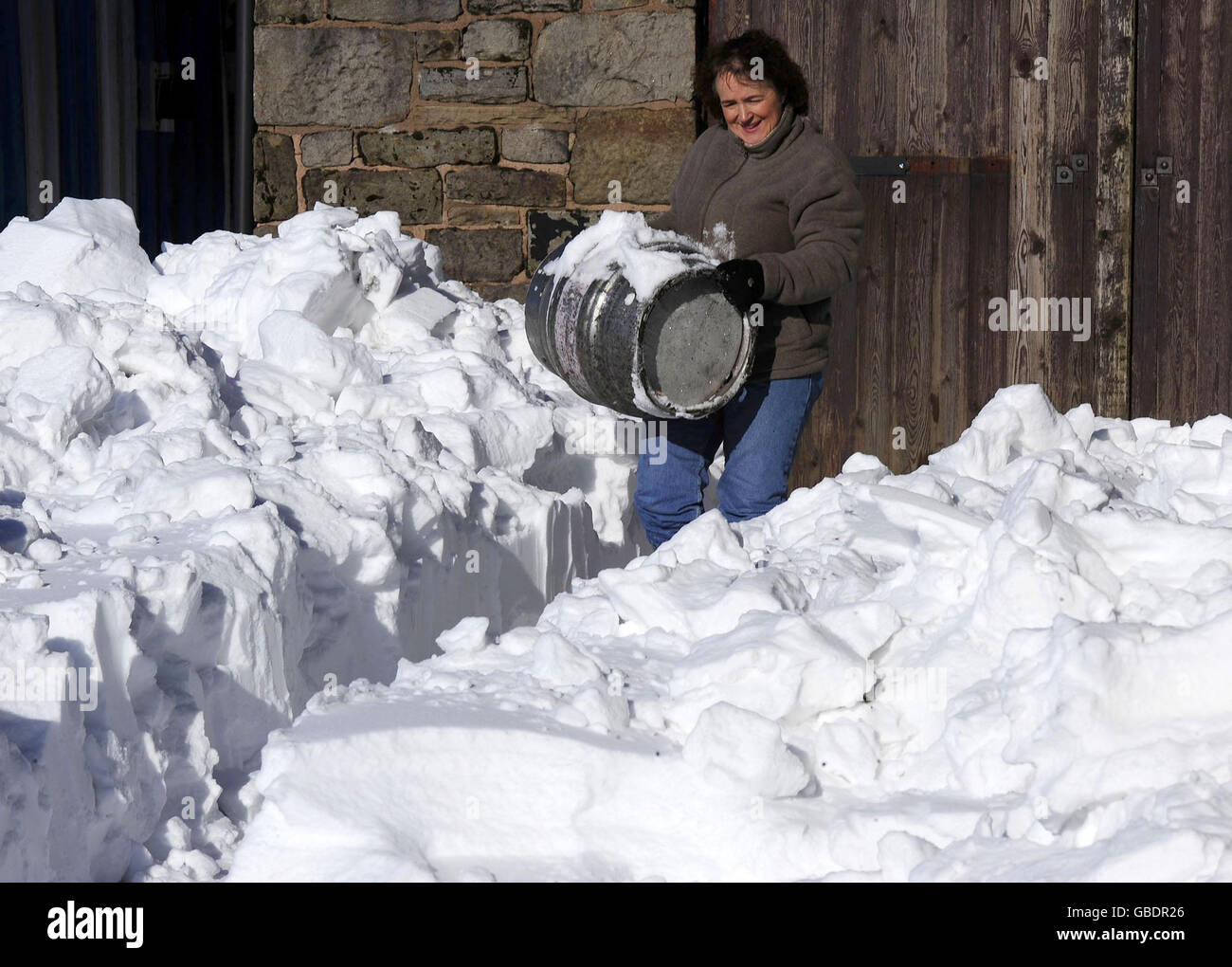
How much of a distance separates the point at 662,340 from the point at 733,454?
1.45 feet

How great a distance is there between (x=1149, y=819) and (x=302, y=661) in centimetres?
182

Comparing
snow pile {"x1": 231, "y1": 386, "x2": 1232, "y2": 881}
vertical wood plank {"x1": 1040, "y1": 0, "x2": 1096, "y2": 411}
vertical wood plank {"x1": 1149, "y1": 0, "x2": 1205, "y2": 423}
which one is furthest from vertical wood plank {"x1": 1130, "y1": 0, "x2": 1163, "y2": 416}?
snow pile {"x1": 231, "y1": 386, "x2": 1232, "y2": 881}

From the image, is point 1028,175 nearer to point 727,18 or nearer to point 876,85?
point 876,85

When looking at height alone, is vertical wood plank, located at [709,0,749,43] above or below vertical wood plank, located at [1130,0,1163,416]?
above

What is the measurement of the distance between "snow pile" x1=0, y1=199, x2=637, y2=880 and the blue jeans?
332 mm

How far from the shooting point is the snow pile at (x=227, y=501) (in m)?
2.28

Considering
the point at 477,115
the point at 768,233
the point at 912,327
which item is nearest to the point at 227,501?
the point at 768,233

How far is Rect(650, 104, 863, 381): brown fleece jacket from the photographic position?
10.7 feet

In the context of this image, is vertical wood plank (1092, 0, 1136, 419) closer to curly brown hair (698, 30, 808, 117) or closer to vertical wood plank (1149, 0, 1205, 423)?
vertical wood plank (1149, 0, 1205, 423)

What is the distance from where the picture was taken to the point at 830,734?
207cm

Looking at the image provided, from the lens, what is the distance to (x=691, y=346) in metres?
3.23

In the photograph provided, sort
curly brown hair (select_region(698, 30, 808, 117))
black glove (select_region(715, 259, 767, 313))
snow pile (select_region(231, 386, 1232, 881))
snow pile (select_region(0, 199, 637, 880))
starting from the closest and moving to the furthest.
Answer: snow pile (select_region(231, 386, 1232, 881)) → snow pile (select_region(0, 199, 637, 880)) → black glove (select_region(715, 259, 767, 313)) → curly brown hair (select_region(698, 30, 808, 117))

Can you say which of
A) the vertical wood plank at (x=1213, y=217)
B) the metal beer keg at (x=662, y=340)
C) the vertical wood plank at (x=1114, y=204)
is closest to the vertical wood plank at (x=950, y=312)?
the vertical wood plank at (x=1114, y=204)

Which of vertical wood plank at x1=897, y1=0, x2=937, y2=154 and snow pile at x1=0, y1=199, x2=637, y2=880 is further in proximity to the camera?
vertical wood plank at x1=897, y1=0, x2=937, y2=154
